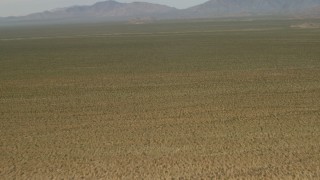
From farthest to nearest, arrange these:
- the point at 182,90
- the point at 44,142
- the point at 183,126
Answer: the point at 182,90, the point at 183,126, the point at 44,142

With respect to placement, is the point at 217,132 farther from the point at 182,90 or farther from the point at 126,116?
the point at 182,90

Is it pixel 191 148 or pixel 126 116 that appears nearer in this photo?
pixel 191 148

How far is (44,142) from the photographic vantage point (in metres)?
13.9

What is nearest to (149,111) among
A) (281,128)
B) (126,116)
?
(126,116)

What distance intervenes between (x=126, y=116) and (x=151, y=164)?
16.2 feet

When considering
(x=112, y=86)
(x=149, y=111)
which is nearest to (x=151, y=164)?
(x=149, y=111)

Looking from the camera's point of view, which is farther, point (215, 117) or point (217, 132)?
point (215, 117)

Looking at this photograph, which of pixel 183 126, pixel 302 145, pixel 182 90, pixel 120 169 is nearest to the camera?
pixel 120 169

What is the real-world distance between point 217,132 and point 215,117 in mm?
1760

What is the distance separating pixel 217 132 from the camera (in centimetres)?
1436

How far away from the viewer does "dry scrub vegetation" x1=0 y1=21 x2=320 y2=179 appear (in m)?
11.7

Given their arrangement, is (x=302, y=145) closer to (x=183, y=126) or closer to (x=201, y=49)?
(x=183, y=126)

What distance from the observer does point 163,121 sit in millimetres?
15797

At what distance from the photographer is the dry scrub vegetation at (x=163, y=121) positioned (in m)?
11.7
